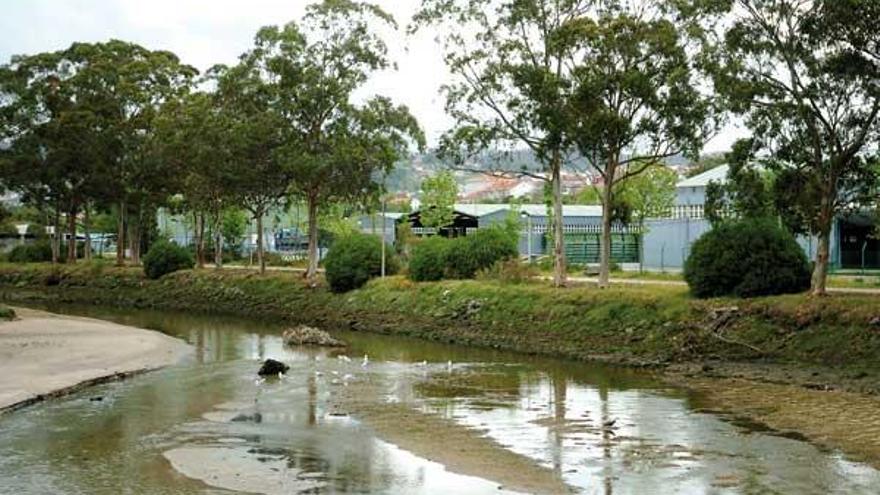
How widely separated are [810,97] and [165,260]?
47155mm

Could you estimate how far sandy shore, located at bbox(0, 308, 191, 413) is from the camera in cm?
2839

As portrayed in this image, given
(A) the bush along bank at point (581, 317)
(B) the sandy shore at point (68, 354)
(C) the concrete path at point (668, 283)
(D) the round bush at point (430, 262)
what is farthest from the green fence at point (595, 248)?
(B) the sandy shore at point (68, 354)

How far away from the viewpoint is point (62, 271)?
78.2 meters

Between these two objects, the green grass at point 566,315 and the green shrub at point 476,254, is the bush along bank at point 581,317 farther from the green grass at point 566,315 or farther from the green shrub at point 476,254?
the green shrub at point 476,254

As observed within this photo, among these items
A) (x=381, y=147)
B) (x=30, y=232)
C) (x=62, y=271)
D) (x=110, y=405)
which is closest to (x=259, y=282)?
(x=381, y=147)

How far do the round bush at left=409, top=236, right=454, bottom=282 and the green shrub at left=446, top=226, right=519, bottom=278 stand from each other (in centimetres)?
29

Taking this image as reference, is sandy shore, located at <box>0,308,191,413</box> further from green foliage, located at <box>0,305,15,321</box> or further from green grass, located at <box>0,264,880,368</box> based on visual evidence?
green grass, located at <box>0,264,880,368</box>

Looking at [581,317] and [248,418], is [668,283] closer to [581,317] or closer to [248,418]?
[581,317]

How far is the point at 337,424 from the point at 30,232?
4233 inches

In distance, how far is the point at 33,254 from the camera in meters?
89.7

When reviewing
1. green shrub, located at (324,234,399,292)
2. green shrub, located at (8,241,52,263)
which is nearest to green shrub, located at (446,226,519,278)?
green shrub, located at (324,234,399,292)

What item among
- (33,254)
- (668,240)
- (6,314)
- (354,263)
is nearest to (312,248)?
(354,263)

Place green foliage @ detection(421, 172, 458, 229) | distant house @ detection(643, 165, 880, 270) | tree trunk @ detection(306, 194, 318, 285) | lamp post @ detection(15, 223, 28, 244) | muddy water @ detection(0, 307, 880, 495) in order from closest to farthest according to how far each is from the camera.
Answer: muddy water @ detection(0, 307, 880, 495)
distant house @ detection(643, 165, 880, 270)
tree trunk @ detection(306, 194, 318, 285)
green foliage @ detection(421, 172, 458, 229)
lamp post @ detection(15, 223, 28, 244)

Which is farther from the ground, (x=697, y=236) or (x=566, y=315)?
(x=697, y=236)
